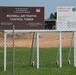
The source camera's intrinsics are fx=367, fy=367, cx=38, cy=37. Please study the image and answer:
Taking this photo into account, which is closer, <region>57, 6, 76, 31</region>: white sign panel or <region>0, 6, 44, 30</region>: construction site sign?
<region>0, 6, 44, 30</region>: construction site sign

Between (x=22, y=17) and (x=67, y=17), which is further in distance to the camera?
(x=67, y=17)

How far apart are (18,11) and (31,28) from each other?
99 cm

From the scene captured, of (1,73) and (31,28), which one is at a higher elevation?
(31,28)

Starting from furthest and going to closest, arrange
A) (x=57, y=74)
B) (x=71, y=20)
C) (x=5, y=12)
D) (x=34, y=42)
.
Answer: (x=34, y=42) → (x=71, y=20) → (x=5, y=12) → (x=57, y=74)

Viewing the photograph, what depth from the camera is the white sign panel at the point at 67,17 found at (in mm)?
15930

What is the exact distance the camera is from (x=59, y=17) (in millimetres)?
16109

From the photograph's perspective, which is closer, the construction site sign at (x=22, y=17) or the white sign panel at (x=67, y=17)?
the construction site sign at (x=22, y=17)

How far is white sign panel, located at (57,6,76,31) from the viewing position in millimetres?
15930

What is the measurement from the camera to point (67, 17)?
52.5ft

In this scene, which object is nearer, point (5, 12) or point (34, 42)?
point (5, 12)

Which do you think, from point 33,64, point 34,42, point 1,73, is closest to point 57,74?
point 1,73

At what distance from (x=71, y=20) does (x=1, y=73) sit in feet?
13.8

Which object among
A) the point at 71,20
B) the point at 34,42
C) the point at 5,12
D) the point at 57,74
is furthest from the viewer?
the point at 34,42

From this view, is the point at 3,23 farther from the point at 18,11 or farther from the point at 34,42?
the point at 34,42
